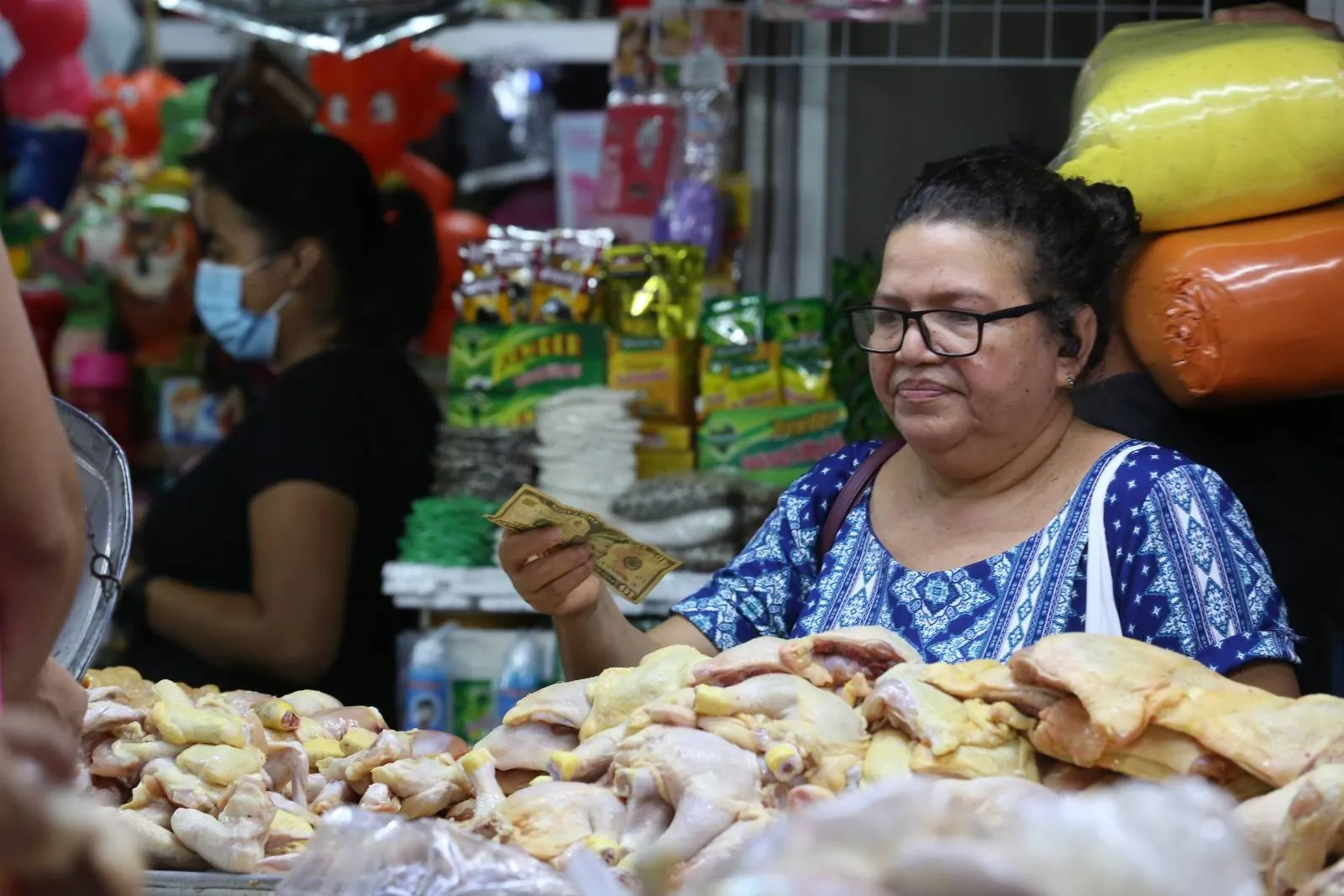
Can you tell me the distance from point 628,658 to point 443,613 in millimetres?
1223

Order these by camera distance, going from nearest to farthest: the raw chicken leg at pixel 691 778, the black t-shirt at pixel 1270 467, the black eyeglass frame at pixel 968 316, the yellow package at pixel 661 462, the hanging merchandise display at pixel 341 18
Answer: the raw chicken leg at pixel 691 778 → the black eyeglass frame at pixel 968 316 → the black t-shirt at pixel 1270 467 → the yellow package at pixel 661 462 → the hanging merchandise display at pixel 341 18

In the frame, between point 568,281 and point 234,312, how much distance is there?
0.76 meters

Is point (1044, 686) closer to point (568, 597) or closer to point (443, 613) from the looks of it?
point (568, 597)

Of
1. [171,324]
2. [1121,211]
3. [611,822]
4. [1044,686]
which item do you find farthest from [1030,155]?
[171,324]

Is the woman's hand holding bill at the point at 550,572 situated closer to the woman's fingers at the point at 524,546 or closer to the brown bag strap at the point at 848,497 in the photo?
the woman's fingers at the point at 524,546

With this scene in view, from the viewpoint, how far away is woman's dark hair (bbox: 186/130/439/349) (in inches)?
140

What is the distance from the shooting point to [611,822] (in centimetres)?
141

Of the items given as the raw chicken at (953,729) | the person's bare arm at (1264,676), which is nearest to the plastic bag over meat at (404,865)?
the raw chicken at (953,729)

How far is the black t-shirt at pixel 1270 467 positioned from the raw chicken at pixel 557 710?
3.82 feet

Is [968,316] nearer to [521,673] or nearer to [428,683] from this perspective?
[521,673]

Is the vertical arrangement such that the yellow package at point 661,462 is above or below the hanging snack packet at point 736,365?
below

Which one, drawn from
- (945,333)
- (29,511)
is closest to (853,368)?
(945,333)

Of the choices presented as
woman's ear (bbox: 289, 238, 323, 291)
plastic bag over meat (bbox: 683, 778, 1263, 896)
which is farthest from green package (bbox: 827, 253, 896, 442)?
plastic bag over meat (bbox: 683, 778, 1263, 896)

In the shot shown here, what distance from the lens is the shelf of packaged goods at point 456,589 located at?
127 inches
